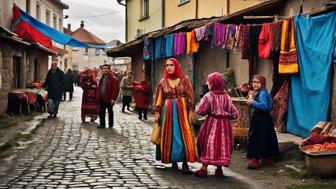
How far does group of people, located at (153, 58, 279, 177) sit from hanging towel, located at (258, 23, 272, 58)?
2495mm

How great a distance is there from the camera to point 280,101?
976 centimetres

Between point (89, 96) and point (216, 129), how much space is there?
8.32m

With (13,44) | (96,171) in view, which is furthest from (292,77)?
(13,44)

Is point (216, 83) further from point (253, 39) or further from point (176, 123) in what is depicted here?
point (253, 39)

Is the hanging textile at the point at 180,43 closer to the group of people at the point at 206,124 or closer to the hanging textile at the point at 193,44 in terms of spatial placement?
the hanging textile at the point at 193,44

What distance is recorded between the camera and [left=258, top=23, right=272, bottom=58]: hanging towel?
9.66 metres

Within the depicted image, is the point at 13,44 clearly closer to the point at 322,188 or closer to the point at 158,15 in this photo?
the point at 158,15

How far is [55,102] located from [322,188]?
10.8m

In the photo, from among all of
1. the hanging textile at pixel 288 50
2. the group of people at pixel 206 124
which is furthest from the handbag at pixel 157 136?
the hanging textile at pixel 288 50

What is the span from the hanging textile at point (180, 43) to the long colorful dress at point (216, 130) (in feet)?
24.1

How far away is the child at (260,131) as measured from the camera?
7328mm

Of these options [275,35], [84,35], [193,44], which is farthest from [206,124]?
[84,35]

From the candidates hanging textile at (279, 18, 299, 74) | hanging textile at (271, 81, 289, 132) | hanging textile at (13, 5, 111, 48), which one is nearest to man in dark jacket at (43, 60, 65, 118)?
hanging textile at (13, 5, 111, 48)

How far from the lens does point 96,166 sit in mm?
7387
